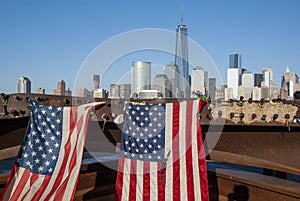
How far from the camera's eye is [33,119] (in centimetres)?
614

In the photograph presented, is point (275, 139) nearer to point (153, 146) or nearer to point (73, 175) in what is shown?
point (153, 146)

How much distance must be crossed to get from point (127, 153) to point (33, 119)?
1.92 meters

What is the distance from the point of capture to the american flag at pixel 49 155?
6066 mm

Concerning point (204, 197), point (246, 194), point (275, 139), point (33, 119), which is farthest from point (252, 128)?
point (33, 119)

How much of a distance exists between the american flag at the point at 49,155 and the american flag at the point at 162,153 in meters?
1.01

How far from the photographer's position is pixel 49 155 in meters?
6.25

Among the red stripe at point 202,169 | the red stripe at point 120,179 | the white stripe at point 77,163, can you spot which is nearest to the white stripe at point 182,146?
the red stripe at point 202,169

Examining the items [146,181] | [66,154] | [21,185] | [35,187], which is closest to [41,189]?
[35,187]

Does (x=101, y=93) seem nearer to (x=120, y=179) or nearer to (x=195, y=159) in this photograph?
(x=120, y=179)

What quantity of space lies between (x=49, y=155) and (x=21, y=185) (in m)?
0.69

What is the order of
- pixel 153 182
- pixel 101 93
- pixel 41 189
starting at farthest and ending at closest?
pixel 101 93
pixel 153 182
pixel 41 189

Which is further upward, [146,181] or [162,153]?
[162,153]

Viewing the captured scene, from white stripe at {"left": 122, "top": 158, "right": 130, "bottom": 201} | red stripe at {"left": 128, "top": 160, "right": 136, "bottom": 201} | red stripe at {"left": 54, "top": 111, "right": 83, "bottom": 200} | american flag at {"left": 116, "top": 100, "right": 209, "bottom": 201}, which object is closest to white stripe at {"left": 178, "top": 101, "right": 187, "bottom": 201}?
american flag at {"left": 116, "top": 100, "right": 209, "bottom": 201}

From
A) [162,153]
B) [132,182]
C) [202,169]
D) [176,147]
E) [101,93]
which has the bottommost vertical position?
[132,182]
